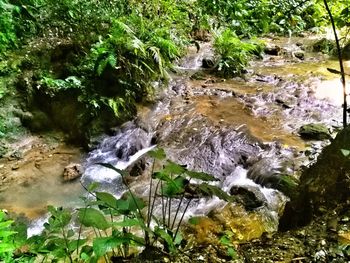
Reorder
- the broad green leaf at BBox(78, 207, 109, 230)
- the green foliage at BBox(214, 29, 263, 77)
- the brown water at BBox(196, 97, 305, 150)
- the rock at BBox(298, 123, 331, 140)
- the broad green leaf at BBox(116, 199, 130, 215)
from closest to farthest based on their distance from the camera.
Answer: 1. the broad green leaf at BBox(78, 207, 109, 230)
2. the broad green leaf at BBox(116, 199, 130, 215)
3. the rock at BBox(298, 123, 331, 140)
4. the brown water at BBox(196, 97, 305, 150)
5. the green foliage at BBox(214, 29, 263, 77)

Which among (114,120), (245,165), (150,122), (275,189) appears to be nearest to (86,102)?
(114,120)

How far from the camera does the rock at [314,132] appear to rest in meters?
6.19

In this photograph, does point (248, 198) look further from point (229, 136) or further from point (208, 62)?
point (208, 62)

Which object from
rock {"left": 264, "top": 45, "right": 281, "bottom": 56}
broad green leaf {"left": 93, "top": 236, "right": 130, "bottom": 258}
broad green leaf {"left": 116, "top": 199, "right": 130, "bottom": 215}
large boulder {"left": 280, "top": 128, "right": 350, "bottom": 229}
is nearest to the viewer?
broad green leaf {"left": 93, "top": 236, "right": 130, "bottom": 258}

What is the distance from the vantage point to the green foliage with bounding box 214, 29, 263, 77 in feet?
30.6

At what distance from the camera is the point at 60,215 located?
2320mm

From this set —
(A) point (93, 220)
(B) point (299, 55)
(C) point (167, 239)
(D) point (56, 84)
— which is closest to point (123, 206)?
(A) point (93, 220)

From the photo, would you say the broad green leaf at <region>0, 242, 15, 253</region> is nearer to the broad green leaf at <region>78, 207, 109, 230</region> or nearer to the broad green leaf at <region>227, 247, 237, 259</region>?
the broad green leaf at <region>78, 207, 109, 230</region>

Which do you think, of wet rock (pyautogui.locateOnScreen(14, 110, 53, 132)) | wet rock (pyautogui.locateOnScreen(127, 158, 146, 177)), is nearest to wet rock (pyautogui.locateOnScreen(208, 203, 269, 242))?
wet rock (pyautogui.locateOnScreen(127, 158, 146, 177))

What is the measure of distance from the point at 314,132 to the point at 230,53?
3917 millimetres

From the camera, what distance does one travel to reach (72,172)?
5.91 metres

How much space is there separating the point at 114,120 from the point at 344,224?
5365 mm

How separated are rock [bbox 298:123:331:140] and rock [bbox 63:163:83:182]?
3.87m

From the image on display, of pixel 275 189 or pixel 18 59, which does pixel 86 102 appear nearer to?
pixel 18 59
